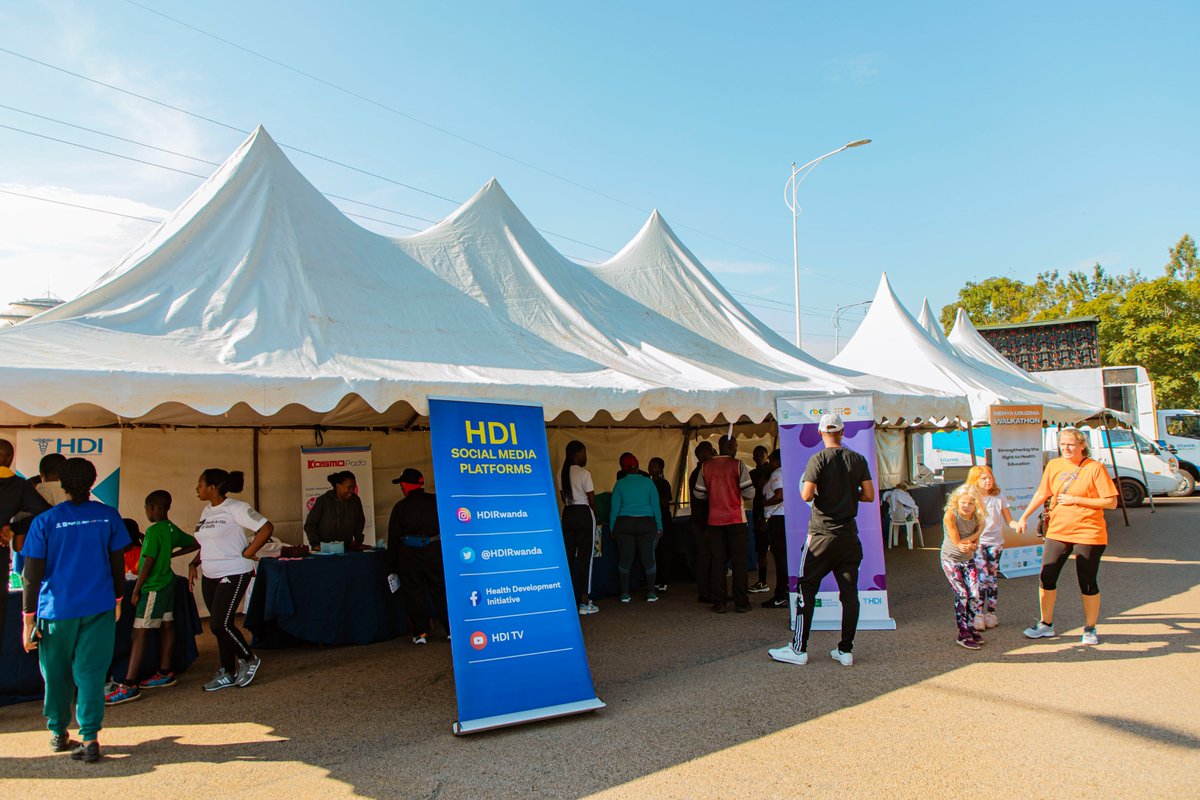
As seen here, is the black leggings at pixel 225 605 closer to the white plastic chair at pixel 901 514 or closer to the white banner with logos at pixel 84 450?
the white banner with logos at pixel 84 450

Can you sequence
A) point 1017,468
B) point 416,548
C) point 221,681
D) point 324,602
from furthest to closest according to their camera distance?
point 1017,468 → point 416,548 → point 324,602 → point 221,681

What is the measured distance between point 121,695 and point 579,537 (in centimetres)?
416

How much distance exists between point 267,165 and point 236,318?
2.18 m

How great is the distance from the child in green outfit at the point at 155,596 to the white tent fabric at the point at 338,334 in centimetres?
101

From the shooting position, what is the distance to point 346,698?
208 inches

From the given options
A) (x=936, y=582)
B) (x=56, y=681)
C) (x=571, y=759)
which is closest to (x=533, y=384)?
(x=571, y=759)

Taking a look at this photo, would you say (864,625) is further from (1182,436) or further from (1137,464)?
(1182,436)

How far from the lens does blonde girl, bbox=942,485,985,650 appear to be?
242 inches

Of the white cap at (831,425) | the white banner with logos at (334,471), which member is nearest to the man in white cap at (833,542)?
the white cap at (831,425)

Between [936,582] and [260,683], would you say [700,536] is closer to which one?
[936,582]

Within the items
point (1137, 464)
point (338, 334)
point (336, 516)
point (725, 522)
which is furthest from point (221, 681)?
point (1137, 464)

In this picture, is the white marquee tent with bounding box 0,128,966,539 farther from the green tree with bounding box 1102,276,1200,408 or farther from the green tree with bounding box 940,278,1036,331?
the green tree with bounding box 940,278,1036,331

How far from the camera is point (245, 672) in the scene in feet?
18.5

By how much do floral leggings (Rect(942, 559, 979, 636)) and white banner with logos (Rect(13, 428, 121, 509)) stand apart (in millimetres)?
7439
